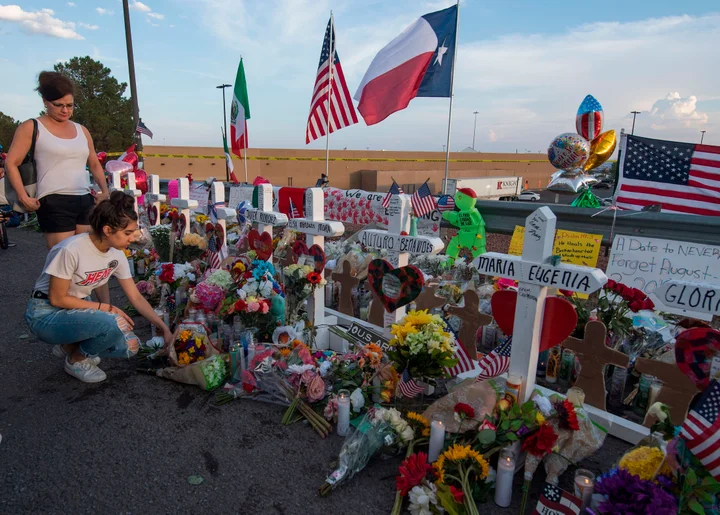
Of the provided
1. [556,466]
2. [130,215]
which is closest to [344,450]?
[556,466]

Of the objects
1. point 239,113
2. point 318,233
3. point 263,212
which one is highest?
point 239,113

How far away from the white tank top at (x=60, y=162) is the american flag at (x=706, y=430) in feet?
14.7

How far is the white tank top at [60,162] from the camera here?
3697 millimetres

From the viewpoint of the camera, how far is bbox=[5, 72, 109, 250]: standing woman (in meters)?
3.58

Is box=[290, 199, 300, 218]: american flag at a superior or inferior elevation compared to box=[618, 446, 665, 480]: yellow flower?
superior

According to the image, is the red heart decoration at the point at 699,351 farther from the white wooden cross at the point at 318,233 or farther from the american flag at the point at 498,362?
the white wooden cross at the point at 318,233

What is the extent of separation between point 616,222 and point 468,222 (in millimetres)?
1444

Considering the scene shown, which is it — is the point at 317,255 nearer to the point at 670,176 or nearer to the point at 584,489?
the point at 584,489

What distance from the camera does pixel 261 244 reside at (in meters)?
4.82

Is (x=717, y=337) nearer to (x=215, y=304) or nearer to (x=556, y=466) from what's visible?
(x=556, y=466)

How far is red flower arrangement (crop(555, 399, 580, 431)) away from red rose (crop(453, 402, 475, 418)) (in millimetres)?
452

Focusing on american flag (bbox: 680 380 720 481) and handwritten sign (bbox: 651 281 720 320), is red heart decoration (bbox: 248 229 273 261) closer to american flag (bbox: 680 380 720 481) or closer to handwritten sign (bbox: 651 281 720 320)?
handwritten sign (bbox: 651 281 720 320)

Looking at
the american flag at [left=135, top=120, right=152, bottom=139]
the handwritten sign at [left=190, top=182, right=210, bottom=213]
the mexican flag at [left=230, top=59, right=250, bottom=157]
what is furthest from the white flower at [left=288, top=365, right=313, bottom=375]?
the american flag at [left=135, top=120, right=152, bottom=139]

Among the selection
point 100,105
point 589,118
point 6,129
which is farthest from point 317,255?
point 6,129
